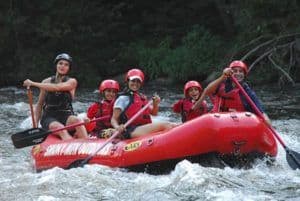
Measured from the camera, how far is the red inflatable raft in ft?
21.7

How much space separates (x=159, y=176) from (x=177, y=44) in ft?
47.9

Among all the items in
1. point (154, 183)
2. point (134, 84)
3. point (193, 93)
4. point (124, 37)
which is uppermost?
point (124, 37)

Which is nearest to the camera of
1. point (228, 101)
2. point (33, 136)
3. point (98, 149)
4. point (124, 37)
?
point (98, 149)

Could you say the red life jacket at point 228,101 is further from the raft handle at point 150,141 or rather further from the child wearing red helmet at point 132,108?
Result: the raft handle at point 150,141

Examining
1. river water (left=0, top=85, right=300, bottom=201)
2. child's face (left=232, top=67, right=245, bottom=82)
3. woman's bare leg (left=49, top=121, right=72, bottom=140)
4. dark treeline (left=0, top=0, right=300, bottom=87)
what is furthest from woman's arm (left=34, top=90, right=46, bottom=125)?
dark treeline (left=0, top=0, right=300, bottom=87)

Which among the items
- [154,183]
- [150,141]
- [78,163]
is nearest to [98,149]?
[78,163]

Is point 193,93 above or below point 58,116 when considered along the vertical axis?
above

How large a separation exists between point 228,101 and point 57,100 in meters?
2.05

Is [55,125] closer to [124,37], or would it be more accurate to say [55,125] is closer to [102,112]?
[102,112]

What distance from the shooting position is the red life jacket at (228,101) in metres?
7.71

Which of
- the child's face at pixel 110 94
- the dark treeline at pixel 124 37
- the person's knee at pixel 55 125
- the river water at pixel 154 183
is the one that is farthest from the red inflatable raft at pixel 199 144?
the dark treeline at pixel 124 37

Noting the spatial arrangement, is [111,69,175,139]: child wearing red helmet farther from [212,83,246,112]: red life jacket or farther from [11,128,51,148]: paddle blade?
[11,128,51,148]: paddle blade

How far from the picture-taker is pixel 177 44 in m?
21.2

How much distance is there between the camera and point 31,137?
25.9 feet
